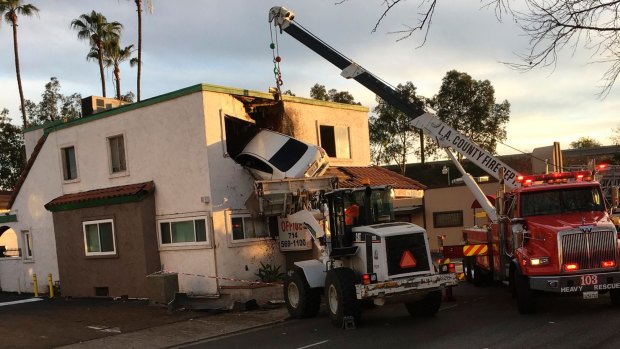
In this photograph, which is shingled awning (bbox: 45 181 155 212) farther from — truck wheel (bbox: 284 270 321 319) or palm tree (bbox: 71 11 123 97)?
palm tree (bbox: 71 11 123 97)

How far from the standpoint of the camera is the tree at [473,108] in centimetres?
4944

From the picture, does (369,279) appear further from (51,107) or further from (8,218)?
(51,107)

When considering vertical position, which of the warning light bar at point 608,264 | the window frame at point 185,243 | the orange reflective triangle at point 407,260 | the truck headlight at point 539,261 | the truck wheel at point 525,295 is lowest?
the truck wheel at point 525,295

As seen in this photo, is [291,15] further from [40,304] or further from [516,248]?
[40,304]

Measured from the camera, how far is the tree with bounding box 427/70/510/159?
49.4 metres

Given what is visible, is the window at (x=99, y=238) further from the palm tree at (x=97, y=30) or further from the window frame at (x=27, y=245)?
the palm tree at (x=97, y=30)

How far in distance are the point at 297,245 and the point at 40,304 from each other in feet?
28.4

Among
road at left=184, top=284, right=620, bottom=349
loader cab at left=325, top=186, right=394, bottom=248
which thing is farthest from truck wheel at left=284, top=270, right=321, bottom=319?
loader cab at left=325, top=186, right=394, bottom=248

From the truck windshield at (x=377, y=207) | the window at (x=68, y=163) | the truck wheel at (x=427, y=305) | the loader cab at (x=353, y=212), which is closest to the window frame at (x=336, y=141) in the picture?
the truck windshield at (x=377, y=207)

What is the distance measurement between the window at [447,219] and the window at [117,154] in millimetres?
19518

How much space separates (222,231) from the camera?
17.2 m

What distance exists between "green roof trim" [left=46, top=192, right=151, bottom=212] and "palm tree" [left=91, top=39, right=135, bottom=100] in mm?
25940

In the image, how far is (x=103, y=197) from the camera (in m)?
18.9

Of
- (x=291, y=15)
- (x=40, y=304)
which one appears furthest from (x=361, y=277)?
(x=40, y=304)
